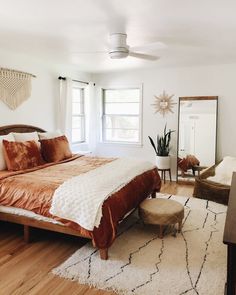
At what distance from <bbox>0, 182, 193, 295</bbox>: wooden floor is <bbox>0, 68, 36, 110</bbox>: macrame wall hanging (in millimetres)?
1856

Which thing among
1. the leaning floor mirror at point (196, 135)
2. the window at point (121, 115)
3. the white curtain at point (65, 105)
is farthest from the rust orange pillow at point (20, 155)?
the leaning floor mirror at point (196, 135)

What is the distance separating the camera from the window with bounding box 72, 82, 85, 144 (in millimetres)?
5961

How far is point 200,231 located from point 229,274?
1610 mm

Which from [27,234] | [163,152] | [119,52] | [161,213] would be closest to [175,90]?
[163,152]

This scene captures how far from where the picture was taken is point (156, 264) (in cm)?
251

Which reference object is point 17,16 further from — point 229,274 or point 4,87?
point 229,274

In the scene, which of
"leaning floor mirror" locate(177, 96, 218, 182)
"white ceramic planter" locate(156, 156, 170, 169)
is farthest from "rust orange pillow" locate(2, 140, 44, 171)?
"leaning floor mirror" locate(177, 96, 218, 182)

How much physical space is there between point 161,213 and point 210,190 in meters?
1.57

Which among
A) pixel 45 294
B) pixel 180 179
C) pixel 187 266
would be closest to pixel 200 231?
pixel 187 266

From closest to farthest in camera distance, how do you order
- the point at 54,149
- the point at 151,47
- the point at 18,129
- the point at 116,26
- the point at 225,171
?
1. the point at 116,26
2. the point at 151,47
3. the point at 54,149
4. the point at 18,129
5. the point at 225,171

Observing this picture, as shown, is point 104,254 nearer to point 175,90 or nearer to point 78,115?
point 175,90

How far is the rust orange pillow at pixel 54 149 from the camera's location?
4.10 meters

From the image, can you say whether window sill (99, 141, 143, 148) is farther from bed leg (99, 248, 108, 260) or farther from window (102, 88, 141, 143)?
bed leg (99, 248, 108, 260)

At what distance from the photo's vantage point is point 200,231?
3193mm
